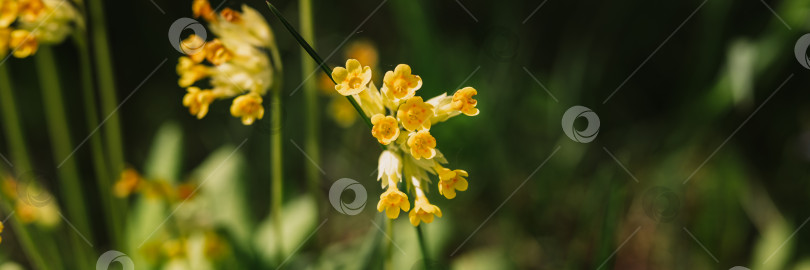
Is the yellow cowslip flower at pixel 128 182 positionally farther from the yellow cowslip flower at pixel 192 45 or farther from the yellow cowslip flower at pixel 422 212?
the yellow cowslip flower at pixel 422 212

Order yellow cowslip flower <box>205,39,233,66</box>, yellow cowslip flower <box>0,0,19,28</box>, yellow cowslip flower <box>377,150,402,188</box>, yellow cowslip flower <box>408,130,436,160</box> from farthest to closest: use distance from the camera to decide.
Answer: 1. yellow cowslip flower <box>0,0,19,28</box>
2. yellow cowslip flower <box>205,39,233,66</box>
3. yellow cowslip flower <box>377,150,402,188</box>
4. yellow cowslip flower <box>408,130,436,160</box>

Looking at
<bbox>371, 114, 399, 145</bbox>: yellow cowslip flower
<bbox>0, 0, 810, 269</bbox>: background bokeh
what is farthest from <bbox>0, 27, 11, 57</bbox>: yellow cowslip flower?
<bbox>371, 114, 399, 145</bbox>: yellow cowslip flower

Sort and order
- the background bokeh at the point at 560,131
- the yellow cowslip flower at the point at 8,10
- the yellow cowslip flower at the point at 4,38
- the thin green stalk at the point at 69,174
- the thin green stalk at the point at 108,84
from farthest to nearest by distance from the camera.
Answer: the background bokeh at the point at 560,131 < the thin green stalk at the point at 69,174 < the thin green stalk at the point at 108,84 < the yellow cowslip flower at the point at 4,38 < the yellow cowslip flower at the point at 8,10

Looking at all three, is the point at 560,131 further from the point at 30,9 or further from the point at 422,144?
the point at 30,9

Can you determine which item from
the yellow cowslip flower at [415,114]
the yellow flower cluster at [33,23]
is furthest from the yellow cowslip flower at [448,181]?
the yellow flower cluster at [33,23]

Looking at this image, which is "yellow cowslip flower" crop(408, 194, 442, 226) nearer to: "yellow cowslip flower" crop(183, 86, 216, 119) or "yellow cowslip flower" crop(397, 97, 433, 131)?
"yellow cowslip flower" crop(397, 97, 433, 131)

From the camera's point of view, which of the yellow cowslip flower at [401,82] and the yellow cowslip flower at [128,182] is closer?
the yellow cowslip flower at [401,82]

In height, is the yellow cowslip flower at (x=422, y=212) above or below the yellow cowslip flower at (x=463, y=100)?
below
